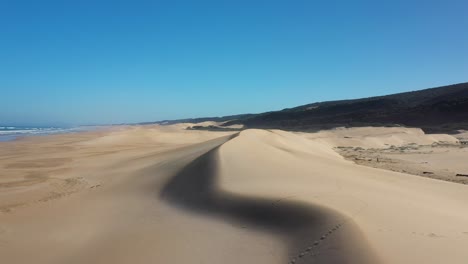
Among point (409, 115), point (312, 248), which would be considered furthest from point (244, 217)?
point (409, 115)

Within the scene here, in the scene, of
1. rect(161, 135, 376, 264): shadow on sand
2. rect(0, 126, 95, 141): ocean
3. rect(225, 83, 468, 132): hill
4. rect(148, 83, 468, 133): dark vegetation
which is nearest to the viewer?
rect(161, 135, 376, 264): shadow on sand

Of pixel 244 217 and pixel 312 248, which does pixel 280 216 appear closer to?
pixel 244 217

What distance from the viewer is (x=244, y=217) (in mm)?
5820

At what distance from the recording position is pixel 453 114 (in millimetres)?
38688

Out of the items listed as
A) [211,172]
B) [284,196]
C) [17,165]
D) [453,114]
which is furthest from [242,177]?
[453,114]

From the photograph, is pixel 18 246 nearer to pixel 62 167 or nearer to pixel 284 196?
pixel 284 196

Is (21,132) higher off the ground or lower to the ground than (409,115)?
lower

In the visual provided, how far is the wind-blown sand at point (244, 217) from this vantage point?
14.0 ft

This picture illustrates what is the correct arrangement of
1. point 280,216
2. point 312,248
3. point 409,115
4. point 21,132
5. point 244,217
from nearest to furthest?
1. point 312,248
2. point 280,216
3. point 244,217
4. point 409,115
5. point 21,132

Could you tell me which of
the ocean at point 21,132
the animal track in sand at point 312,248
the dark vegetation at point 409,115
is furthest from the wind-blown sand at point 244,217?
the ocean at point 21,132

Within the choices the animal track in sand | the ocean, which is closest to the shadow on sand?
the animal track in sand

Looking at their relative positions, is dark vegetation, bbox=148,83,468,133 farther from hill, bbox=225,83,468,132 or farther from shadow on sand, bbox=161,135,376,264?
shadow on sand, bbox=161,135,376,264

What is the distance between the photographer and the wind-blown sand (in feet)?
14.0

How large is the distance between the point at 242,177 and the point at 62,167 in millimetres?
10160
